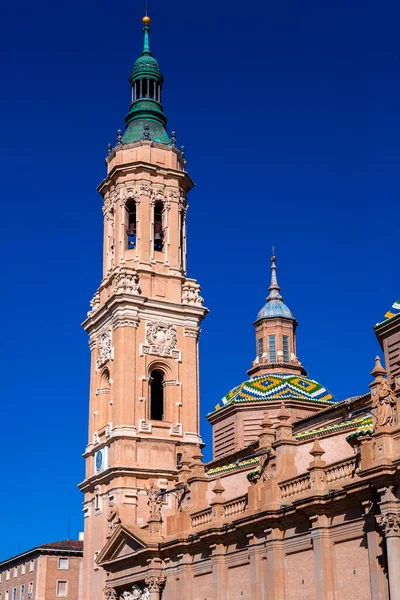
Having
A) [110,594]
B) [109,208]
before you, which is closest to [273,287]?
[109,208]

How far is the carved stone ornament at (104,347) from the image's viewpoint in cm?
4712

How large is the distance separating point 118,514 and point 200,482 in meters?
6.06

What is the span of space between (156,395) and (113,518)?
722 centimetres

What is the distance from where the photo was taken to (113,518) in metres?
42.2

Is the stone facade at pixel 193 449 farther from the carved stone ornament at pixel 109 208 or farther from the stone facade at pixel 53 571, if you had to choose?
the stone facade at pixel 53 571

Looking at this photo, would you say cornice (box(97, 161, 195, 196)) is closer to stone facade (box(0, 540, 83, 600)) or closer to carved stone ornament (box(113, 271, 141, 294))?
carved stone ornament (box(113, 271, 141, 294))

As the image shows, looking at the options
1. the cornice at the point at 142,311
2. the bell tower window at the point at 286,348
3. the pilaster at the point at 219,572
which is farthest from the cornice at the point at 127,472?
the bell tower window at the point at 286,348

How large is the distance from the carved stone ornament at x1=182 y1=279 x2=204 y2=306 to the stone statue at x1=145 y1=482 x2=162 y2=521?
431 inches

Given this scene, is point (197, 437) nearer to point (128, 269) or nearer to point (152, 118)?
point (128, 269)

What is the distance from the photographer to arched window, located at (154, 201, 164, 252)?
4959cm

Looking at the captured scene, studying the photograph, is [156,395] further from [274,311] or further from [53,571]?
[53,571]

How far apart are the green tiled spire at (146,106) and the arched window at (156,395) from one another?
12670 millimetres

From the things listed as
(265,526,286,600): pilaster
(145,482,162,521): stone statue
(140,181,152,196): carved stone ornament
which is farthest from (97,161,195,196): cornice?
(265,526,286,600): pilaster

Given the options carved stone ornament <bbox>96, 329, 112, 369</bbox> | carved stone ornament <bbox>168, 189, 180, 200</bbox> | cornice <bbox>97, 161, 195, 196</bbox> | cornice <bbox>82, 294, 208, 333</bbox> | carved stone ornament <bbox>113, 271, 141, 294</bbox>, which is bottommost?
carved stone ornament <bbox>96, 329, 112, 369</bbox>
